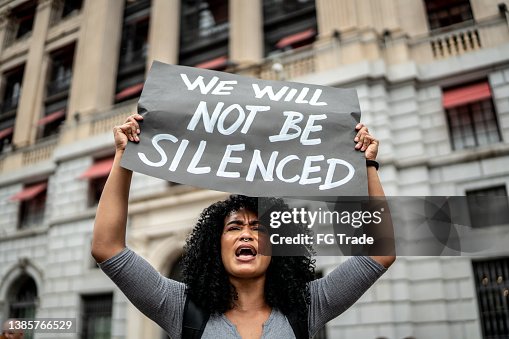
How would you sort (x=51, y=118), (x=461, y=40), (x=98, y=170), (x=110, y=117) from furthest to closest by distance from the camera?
(x=51, y=118)
(x=110, y=117)
(x=98, y=170)
(x=461, y=40)

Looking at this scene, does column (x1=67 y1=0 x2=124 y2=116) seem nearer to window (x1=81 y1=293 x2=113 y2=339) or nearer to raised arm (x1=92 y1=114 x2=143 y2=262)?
window (x1=81 y1=293 x2=113 y2=339)

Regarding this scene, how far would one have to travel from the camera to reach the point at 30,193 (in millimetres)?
15180

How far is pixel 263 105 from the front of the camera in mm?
2482

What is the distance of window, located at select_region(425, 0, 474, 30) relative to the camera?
1168 centimetres

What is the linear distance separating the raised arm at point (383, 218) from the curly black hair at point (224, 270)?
0.36 m

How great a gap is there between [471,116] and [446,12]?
3627mm

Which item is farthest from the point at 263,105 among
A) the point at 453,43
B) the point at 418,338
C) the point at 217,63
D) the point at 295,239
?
the point at 217,63

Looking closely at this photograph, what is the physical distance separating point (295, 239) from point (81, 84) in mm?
15674

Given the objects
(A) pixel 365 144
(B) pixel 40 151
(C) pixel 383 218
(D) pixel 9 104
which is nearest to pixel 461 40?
(A) pixel 365 144

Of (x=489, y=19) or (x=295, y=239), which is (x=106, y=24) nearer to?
(x=489, y=19)

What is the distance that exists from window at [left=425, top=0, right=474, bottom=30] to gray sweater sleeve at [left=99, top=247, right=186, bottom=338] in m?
12.3

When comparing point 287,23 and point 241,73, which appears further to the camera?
point 287,23

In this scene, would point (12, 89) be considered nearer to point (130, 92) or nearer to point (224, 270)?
point (130, 92)

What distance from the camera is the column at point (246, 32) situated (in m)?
13.2
